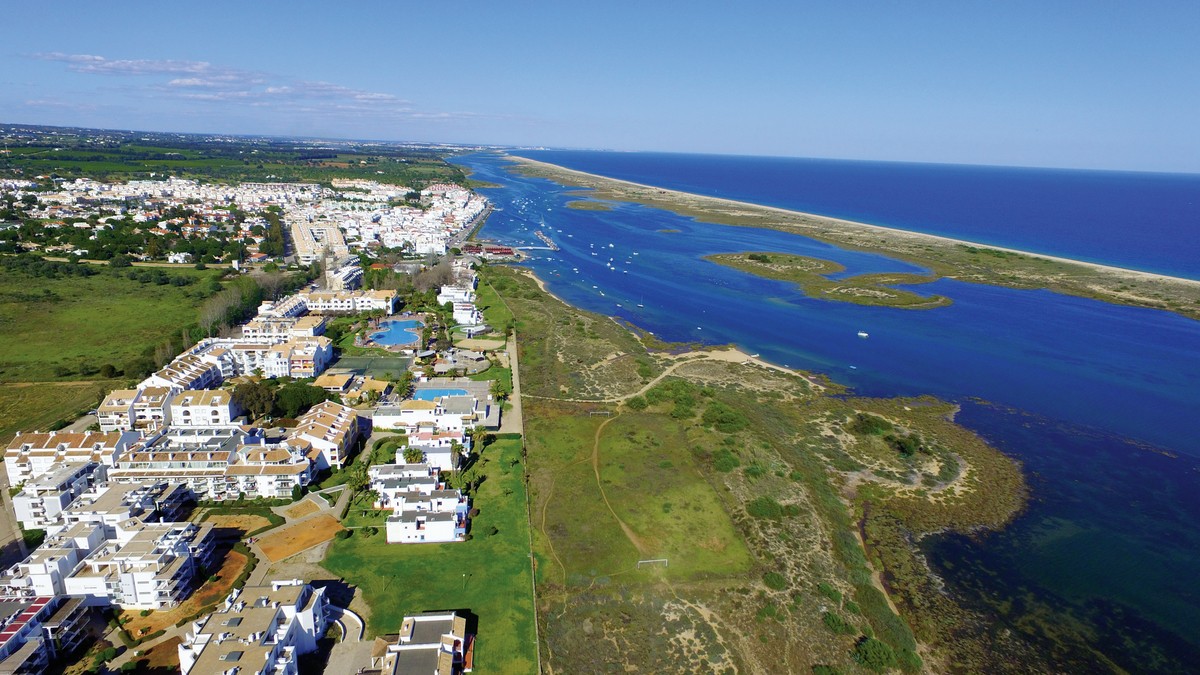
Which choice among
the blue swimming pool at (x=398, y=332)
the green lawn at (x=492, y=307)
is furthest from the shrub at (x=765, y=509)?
the blue swimming pool at (x=398, y=332)

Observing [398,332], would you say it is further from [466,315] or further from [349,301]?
[349,301]

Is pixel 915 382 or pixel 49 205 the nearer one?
pixel 915 382

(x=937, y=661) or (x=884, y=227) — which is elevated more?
(x=884, y=227)

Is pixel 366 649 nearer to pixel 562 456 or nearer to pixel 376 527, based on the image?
pixel 376 527

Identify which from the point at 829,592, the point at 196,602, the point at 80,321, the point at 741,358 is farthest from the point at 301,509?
the point at 80,321

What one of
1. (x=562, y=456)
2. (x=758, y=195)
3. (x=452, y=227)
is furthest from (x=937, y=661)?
(x=758, y=195)

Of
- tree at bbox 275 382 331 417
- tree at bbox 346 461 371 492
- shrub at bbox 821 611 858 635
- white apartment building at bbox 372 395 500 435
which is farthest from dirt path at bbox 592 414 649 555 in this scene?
tree at bbox 275 382 331 417

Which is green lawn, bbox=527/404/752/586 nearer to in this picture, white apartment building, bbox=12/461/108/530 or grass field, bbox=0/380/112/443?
white apartment building, bbox=12/461/108/530
